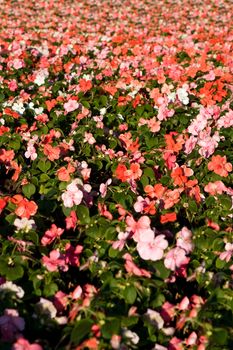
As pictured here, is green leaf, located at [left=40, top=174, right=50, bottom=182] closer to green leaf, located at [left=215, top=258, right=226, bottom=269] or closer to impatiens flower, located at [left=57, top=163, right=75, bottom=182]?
impatiens flower, located at [left=57, top=163, right=75, bottom=182]

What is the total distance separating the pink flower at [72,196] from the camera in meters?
2.66

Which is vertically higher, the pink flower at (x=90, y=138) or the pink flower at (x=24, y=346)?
the pink flower at (x=24, y=346)

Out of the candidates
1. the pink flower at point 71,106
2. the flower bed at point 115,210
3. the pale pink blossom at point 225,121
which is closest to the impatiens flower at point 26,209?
the flower bed at point 115,210

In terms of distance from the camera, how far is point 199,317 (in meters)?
2.03

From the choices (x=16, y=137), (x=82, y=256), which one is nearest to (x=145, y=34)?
(x=16, y=137)

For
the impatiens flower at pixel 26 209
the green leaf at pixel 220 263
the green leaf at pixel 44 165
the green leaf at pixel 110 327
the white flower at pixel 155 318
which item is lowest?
the green leaf at pixel 220 263

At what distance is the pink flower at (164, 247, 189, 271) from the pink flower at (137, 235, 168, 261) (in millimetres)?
43

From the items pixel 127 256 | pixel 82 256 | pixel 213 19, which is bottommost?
pixel 213 19

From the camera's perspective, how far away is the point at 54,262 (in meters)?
2.24

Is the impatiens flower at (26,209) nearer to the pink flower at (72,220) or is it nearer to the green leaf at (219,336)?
the pink flower at (72,220)

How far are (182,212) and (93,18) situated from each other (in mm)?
9108

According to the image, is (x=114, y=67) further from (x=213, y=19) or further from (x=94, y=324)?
(x=213, y=19)

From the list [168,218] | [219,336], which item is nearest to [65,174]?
[168,218]

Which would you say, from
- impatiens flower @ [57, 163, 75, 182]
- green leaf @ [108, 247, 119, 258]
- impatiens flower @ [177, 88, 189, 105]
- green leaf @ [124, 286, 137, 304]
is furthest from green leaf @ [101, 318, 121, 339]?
impatiens flower @ [177, 88, 189, 105]
